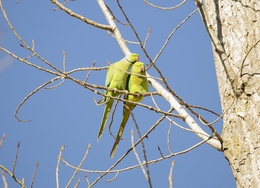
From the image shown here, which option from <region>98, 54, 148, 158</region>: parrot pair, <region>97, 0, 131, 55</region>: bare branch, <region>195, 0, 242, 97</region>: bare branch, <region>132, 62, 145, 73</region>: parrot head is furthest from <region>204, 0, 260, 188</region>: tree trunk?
<region>132, 62, 145, 73</region>: parrot head

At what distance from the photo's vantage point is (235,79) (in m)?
2.05

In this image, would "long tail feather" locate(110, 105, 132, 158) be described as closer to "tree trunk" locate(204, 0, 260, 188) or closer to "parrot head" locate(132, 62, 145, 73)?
"parrot head" locate(132, 62, 145, 73)

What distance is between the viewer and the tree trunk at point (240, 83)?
6.28 ft

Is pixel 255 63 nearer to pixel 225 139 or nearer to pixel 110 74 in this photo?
pixel 225 139

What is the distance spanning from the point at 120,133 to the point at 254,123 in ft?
6.25

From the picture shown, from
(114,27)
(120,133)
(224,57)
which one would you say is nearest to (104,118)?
(120,133)

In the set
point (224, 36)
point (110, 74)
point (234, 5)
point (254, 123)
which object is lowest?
point (254, 123)

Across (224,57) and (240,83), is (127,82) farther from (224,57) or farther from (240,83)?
(240,83)

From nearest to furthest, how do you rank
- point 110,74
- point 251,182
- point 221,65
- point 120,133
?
point 251,182 → point 221,65 → point 120,133 → point 110,74

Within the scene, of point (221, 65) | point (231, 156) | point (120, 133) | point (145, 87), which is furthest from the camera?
point (145, 87)

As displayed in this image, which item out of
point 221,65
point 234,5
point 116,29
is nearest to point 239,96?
point 221,65

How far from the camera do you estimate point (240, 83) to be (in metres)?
2.02

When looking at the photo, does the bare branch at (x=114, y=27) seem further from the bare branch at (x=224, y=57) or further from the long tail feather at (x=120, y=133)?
A: the bare branch at (x=224, y=57)

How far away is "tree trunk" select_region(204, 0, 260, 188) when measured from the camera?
1914 mm
